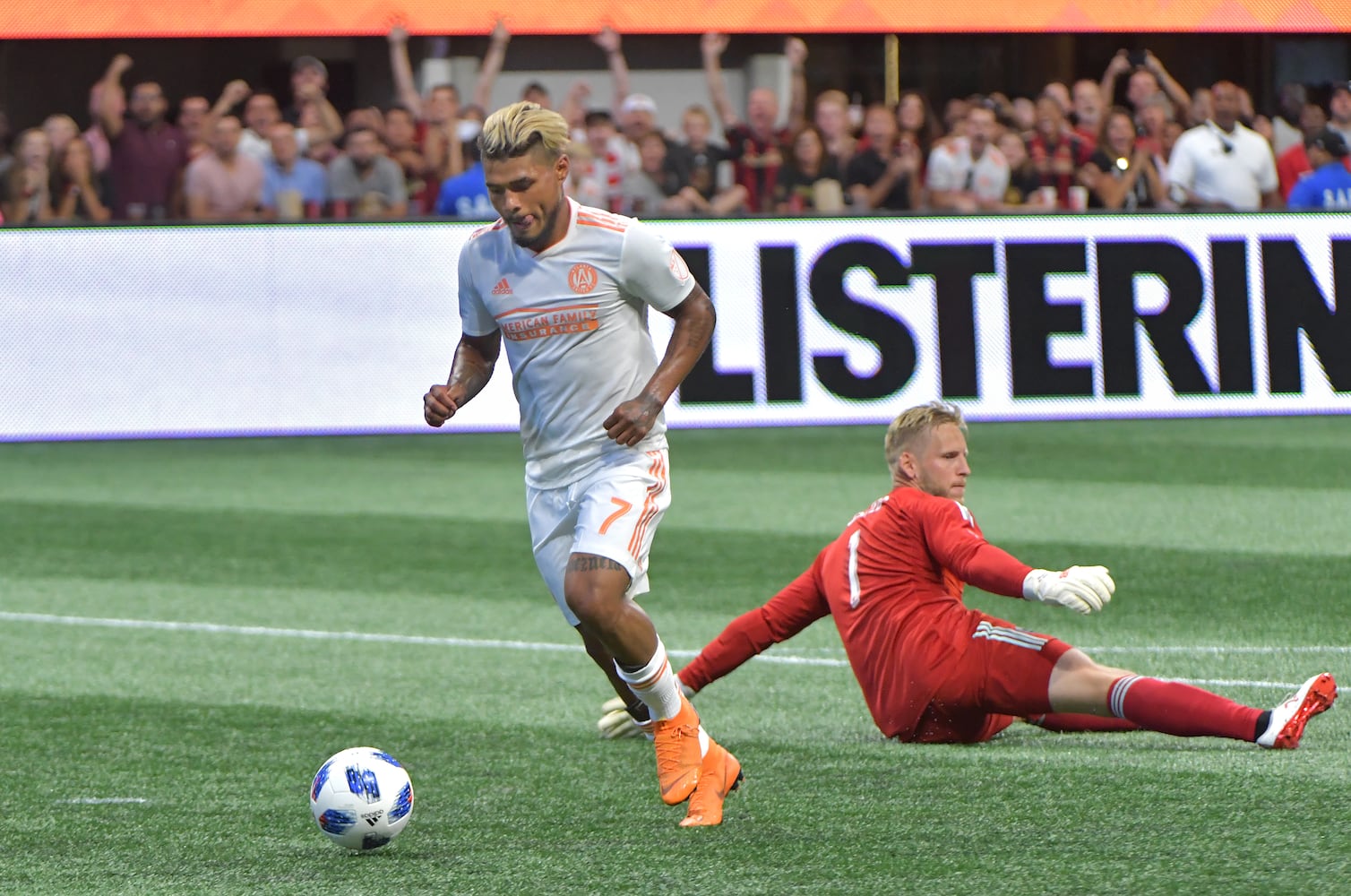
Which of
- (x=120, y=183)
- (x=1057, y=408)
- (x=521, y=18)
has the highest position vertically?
(x=521, y=18)

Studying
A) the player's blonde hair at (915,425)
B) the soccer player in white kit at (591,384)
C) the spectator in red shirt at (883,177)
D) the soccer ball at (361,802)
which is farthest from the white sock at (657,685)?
the spectator in red shirt at (883,177)

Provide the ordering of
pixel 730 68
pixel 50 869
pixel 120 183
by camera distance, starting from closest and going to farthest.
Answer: pixel 50 869 < pixel 120 183 < pixel 730 68

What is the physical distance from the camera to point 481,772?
6012mm

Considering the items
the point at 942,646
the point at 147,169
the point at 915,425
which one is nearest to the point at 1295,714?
the point at 942,646

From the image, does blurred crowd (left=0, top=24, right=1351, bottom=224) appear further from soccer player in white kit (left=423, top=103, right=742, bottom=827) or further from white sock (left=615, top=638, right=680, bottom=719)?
white sock (left=615, top=638, right=680, bottom=719)

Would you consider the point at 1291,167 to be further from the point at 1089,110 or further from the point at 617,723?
the point at 617,723

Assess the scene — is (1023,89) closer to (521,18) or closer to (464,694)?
(521,18)

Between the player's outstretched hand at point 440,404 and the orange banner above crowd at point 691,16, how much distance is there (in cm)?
1598

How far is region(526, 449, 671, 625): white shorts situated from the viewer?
17.4 ft

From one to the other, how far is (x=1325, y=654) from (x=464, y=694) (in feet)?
10.3

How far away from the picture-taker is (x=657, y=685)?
532 cm

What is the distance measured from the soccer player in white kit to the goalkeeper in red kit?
69 cm

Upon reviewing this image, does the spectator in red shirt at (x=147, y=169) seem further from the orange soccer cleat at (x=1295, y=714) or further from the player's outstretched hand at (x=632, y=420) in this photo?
the orange soccer cleat at (x=1295, y=714)

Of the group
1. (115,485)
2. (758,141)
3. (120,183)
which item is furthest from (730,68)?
(115,485)
